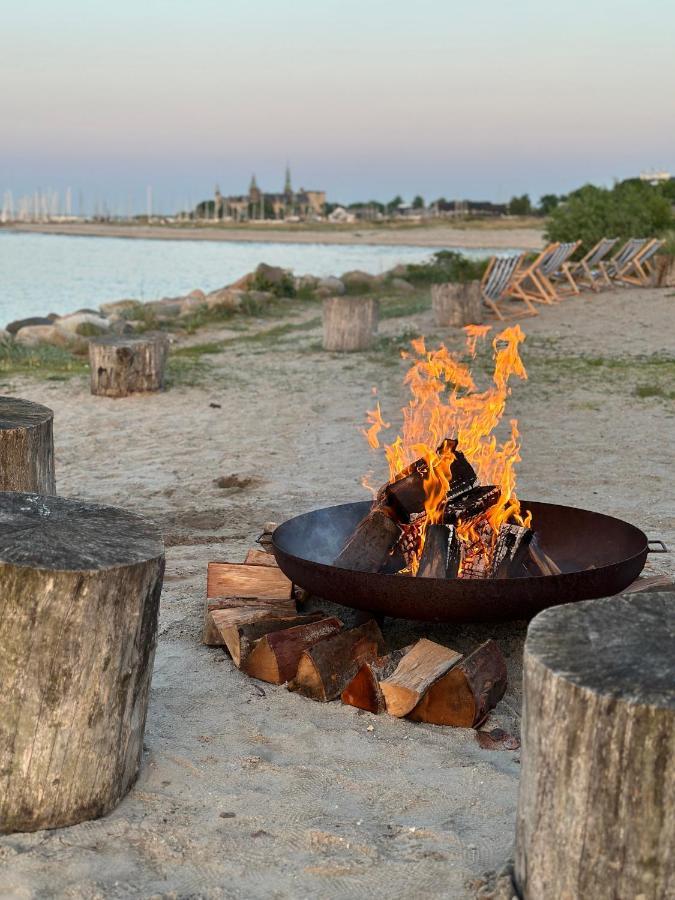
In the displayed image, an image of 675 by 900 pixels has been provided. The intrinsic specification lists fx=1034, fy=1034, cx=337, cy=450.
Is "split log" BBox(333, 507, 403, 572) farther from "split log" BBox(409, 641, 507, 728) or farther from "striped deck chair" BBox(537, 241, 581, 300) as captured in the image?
"striped deck chair" BBox(537, 241, 581, 300)

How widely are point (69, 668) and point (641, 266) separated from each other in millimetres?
17650

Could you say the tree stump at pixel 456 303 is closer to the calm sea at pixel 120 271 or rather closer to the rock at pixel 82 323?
the rock at pixel 82 323

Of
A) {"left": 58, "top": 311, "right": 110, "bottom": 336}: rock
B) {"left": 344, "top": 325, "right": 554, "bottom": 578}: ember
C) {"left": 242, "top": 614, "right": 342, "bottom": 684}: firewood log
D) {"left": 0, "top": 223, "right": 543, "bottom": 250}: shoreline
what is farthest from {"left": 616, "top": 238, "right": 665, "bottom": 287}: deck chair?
{"left": 0, "top": 223, "right": 543, "bottom": 250}: shoreline

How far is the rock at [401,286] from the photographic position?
20.4 meters

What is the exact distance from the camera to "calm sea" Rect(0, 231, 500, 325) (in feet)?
100.0

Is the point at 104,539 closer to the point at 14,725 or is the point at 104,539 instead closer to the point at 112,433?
the point at 14,725

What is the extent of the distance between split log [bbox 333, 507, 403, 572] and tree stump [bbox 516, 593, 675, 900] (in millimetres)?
1616

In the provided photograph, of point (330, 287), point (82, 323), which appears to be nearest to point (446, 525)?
point (82, 323)

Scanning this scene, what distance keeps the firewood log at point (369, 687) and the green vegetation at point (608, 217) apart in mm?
18849

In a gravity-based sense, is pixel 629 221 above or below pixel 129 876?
above

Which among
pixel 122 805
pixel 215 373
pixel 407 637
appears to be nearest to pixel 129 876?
pixel 122 805

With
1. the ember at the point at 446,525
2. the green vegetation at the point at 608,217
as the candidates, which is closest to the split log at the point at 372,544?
the ember at the point at 446,525

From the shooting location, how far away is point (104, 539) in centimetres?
300

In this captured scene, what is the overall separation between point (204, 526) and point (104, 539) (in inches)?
114
